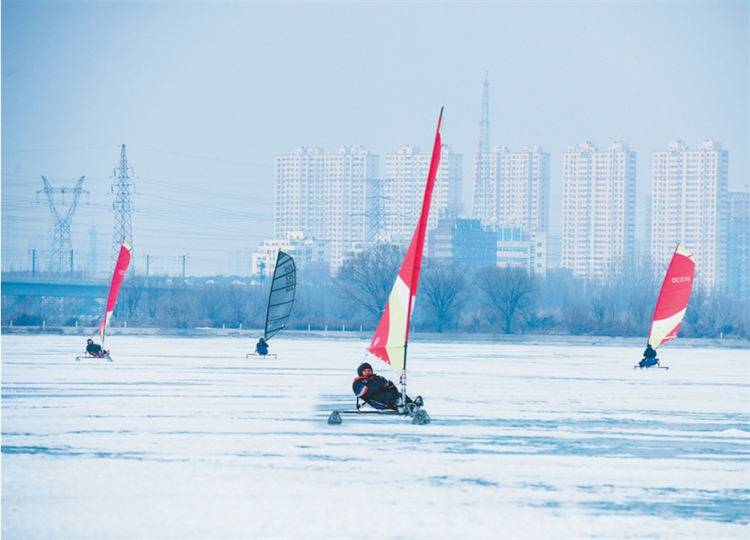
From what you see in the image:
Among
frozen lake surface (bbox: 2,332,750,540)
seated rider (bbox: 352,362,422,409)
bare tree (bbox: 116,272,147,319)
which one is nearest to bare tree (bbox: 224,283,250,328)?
bare tree (bbox: 116,272,147,319)

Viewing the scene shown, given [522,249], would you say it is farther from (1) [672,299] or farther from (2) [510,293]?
(1) [672,299]

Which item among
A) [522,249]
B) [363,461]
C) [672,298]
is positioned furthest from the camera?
[522,249]

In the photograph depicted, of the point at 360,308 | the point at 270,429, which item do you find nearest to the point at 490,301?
the point at 360,308

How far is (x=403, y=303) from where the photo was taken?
60.0ft

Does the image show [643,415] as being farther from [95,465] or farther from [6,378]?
[6,378]

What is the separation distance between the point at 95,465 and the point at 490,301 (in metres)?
69.0

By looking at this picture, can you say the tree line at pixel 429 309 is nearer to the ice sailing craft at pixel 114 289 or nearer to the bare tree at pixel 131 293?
the bare tree at pixel 131 293

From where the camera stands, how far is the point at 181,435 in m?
16.1

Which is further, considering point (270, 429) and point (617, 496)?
point (270, 429)

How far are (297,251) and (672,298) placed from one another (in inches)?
5303

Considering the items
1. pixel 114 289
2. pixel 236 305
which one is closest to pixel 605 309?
pixel 236 305

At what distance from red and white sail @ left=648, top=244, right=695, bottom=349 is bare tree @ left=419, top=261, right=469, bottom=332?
38.0 metres

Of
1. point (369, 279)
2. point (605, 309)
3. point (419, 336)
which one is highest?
point (369, 279)

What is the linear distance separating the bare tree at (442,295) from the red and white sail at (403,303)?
56.6 m
